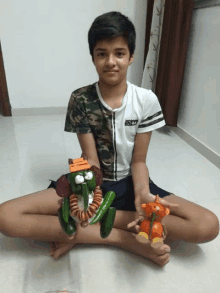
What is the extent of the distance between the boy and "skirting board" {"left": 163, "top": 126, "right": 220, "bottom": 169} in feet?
2.01

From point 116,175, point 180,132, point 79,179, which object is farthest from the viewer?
point 180,132

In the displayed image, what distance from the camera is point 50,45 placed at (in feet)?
5.75

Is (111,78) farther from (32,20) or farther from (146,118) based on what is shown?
(32,20)

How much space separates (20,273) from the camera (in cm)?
70

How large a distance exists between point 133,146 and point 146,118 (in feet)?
0.34

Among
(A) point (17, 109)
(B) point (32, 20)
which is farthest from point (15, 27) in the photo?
(A) point (17, 109)

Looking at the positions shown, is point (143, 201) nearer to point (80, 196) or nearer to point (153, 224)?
point (153, 224)

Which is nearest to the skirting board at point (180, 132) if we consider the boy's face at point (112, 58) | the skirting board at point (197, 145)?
the skirting board at point (197, 145)

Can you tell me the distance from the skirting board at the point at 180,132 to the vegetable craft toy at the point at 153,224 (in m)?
0.83

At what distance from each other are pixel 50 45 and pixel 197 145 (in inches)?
49.7

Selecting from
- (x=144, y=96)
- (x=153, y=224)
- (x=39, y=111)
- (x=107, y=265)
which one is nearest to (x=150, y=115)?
(x=144, y=96)

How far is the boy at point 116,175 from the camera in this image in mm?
703

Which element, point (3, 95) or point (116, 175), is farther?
point (3, 95)

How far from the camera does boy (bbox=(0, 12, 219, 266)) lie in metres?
0.70
